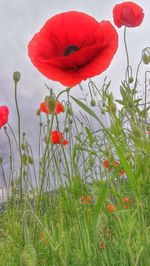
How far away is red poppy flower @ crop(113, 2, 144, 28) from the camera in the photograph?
1.79 metres

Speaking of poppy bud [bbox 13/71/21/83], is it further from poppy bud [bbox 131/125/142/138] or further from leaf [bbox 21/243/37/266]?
leaf [bbox 21/243/37/266]

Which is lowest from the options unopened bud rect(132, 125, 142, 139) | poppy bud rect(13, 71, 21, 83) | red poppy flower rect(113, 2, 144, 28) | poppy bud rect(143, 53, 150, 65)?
unopened bud rect(132, 125, 142, 139)

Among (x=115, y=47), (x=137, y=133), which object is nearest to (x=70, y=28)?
(x=115, y=47)

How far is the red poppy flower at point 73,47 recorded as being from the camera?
0.88 meters

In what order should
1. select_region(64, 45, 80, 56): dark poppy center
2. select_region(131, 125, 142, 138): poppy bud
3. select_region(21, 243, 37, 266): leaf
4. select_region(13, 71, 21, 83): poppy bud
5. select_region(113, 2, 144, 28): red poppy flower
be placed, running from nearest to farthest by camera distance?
select_region(21, 243, 37, 266): leaf, select_region(64, 45, 80, 56): dark poppy center, select_region(131, 125, 142, 138): poppy bud, select_region(13, 71, 21, 83): poppy bud, select_region(113, 2, 144, 28): red poppy flower

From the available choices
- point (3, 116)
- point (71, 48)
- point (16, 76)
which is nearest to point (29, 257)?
point (71, 48)

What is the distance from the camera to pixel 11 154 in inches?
80.9

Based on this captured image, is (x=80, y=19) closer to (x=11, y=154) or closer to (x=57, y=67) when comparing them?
(x=57, y=67)

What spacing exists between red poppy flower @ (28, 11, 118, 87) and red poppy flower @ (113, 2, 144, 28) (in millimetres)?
896

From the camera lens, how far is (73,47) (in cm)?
98

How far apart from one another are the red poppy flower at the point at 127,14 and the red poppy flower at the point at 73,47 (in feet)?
2.94

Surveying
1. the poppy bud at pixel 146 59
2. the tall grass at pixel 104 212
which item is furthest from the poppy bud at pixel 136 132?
the poppy bud at pixel 146 59

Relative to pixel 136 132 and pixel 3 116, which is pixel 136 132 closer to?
pixel 136 132

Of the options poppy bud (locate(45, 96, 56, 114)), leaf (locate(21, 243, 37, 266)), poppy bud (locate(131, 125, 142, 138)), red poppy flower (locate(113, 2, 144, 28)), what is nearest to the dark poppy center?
poppy bud (locate(45, 96, 56, 114))
